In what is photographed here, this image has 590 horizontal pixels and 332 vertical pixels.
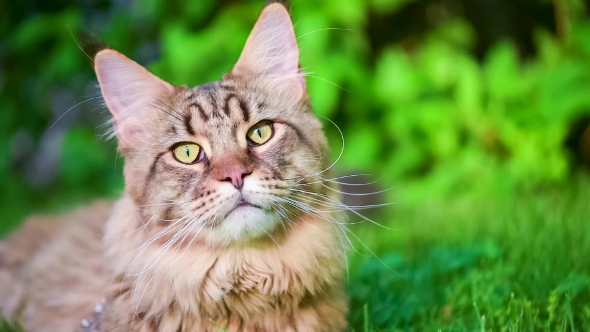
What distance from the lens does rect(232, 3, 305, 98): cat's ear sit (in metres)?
1.63

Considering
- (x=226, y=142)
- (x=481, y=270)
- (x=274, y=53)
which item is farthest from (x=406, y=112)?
(x=226, y=142)

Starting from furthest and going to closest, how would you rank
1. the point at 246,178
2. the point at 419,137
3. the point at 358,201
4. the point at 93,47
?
1. the point at 419,137
2. the point at 358,201
3. the point at 93,47
4. the point at 246,178

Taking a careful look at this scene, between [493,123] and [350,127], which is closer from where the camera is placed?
[493,123]

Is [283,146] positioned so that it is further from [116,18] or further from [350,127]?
[116,18]

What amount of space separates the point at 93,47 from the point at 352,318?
1078 millimetres

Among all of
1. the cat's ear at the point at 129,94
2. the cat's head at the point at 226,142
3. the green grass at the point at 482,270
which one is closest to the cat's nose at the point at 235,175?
the cat's head at the point at 226,142

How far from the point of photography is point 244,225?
137 centimetres

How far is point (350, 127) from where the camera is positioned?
3.66m

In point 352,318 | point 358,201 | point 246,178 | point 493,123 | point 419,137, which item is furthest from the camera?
point 419,137

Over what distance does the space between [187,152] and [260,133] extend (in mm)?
197

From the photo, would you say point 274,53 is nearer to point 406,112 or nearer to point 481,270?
point 481,270

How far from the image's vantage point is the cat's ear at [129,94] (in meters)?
1.51

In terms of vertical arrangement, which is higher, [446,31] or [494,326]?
[446,31]

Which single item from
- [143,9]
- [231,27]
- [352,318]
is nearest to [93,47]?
[352,318]
